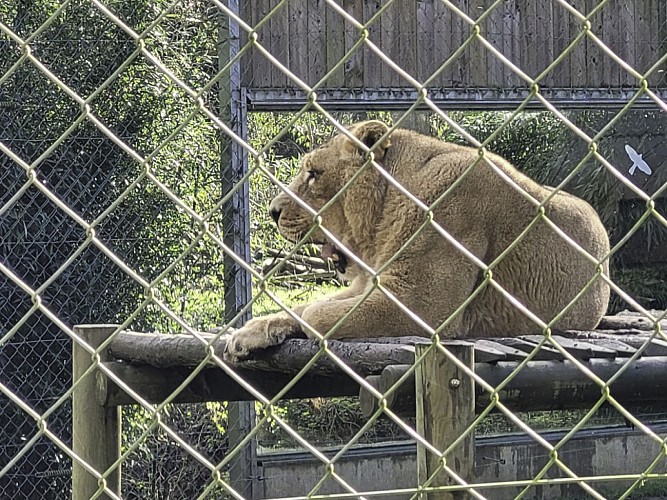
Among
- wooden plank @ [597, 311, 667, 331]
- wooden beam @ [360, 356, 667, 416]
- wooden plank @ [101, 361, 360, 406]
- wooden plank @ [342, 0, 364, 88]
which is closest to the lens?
wooden beam @ [360, 356, 667, 416]

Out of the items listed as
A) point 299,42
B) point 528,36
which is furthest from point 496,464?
point 299,42

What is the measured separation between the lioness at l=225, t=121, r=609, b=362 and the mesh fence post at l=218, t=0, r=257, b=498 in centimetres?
115

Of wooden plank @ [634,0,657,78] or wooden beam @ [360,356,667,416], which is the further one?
wooden plank @ [634,0,657,78]

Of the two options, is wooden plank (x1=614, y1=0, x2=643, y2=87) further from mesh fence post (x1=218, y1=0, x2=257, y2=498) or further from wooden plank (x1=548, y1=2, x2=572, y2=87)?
mesh fence post (x1=218, y1=0, x2=257, y2=498)

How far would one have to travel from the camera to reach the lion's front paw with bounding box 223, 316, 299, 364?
3.93 m

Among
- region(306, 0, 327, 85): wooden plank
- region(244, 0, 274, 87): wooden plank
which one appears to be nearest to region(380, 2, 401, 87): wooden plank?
region(306, 0, 327, 85): wooden plank

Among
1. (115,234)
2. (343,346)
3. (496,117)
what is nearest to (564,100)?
(496,117)

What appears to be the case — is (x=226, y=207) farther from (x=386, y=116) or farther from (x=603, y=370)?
(x=603, y=370)

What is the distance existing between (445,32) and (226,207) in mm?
1750

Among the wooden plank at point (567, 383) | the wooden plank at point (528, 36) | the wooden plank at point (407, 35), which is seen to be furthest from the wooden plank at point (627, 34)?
the wooden plank at point (567, 383)

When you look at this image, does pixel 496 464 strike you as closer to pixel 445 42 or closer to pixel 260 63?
pixel 445 42

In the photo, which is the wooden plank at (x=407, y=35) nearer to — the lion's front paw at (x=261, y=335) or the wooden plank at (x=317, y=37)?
the wooden plank at (x=317, y=37)

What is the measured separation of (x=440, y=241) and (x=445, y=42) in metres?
2.53

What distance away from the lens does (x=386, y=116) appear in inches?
275
